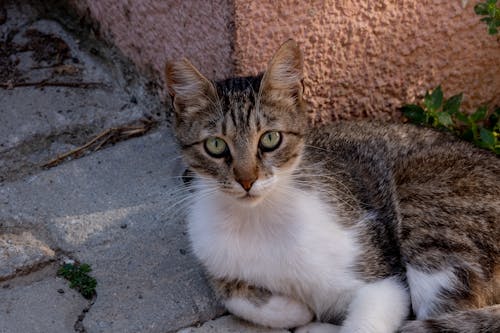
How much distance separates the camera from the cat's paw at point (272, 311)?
11.6 ft

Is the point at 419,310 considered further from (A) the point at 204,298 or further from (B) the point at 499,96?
(B) the point at 499,96

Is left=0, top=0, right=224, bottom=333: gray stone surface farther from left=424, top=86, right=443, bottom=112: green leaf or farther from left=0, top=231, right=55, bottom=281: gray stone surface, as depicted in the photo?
Answer: left=424, top=86, right=443, bottom=112: green leaf

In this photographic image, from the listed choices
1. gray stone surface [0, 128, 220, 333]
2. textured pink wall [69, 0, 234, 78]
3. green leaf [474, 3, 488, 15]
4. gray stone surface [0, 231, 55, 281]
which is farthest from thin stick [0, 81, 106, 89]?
green leaf [474, 3, 488, 15]

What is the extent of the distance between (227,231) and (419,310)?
3.02 ft

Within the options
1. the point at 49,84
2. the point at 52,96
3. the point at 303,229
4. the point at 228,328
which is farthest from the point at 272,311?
the point at 49,84

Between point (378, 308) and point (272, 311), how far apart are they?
47 centimetres

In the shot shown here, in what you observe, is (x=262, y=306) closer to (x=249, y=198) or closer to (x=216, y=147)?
(x=249, y=198)

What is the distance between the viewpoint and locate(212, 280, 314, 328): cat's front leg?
354 cm

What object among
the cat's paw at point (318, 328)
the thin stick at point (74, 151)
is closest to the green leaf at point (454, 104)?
the cat's paw at point (318, 328)

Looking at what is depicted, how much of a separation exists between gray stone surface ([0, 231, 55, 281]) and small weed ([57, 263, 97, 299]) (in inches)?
5.0

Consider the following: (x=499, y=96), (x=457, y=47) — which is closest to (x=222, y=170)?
(x=457, y=47)

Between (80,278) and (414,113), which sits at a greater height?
(414,113)

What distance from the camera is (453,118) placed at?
470cm

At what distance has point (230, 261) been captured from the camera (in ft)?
11.8
